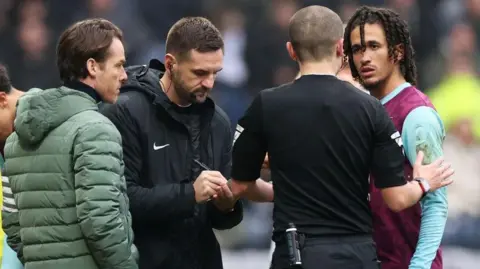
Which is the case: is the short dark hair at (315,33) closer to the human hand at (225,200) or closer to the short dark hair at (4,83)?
the human hand at (225,200)

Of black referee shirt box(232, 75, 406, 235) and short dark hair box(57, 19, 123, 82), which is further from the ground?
short dark hair box(57, 19, 123, 82)

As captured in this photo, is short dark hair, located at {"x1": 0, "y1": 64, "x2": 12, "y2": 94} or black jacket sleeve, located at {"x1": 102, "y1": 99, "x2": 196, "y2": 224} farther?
short dark hair, located at {"x1": 0, "y1": 64, "x2": 12, "y2": 94}

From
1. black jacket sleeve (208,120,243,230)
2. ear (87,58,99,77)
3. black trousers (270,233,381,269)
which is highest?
ear (87,58,99,77)

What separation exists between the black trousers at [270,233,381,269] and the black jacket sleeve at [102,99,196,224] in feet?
2.17

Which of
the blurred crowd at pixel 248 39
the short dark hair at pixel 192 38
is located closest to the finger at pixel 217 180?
the short dark hair at pixel 192 38

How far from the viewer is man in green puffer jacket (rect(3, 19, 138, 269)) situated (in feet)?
13.3

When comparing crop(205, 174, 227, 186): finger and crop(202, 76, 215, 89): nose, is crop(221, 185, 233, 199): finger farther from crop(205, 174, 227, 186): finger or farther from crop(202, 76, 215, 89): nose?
crop(202, 76, 215, 89): nose

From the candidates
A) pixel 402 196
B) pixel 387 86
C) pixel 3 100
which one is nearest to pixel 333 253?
pixel 402 196

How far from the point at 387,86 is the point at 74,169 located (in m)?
1.41

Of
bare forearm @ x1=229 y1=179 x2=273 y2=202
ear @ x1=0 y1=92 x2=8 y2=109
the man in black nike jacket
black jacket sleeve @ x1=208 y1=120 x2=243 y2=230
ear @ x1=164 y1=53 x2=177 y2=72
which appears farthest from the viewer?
ear @ x1=0 y1=92 x2=8 y2=109

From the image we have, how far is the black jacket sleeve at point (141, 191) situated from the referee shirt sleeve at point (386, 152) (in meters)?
0.90

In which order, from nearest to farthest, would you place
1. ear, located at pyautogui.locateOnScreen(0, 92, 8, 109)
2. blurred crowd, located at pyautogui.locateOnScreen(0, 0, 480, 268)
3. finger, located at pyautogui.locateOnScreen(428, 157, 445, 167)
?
finger, located at pyautogui.locateOnScreen(428, 157, 445, 167) < ear, located at pyautogui.locateOnScreen(0, 92, 8, 109) < blurred crowd, located at pyautogui.locateOnScreen(0, 0, 480, 268)

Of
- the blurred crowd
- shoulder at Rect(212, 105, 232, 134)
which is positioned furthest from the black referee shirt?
the blurred crowd

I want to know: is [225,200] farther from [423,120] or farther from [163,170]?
[423,120]
